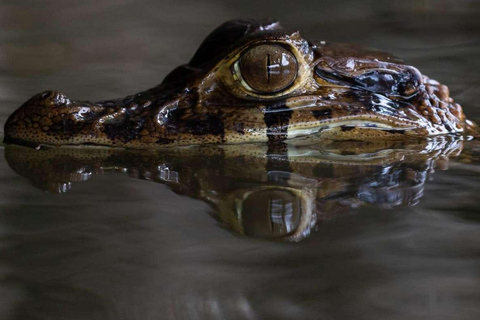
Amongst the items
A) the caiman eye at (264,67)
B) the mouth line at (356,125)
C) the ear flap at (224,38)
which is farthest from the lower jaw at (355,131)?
the ear flap at (224,38)

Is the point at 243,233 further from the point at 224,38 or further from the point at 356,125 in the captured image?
the point at 224,38

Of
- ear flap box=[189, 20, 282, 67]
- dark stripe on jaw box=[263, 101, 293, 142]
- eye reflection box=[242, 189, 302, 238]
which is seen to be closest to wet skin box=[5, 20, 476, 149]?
A: dark stripe on jaw box=[263, 101, 293, 142]

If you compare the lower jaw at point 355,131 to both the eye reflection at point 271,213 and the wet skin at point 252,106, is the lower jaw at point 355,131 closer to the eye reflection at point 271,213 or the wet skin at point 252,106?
the wet skin at point 252,106

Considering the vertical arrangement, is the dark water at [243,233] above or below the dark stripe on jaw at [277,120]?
below

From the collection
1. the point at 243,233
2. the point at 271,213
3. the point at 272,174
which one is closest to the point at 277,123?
the point at 272,174

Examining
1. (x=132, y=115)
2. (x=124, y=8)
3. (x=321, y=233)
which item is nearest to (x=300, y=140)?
(x=132, y=115)

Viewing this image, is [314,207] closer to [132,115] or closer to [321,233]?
[321,233]
